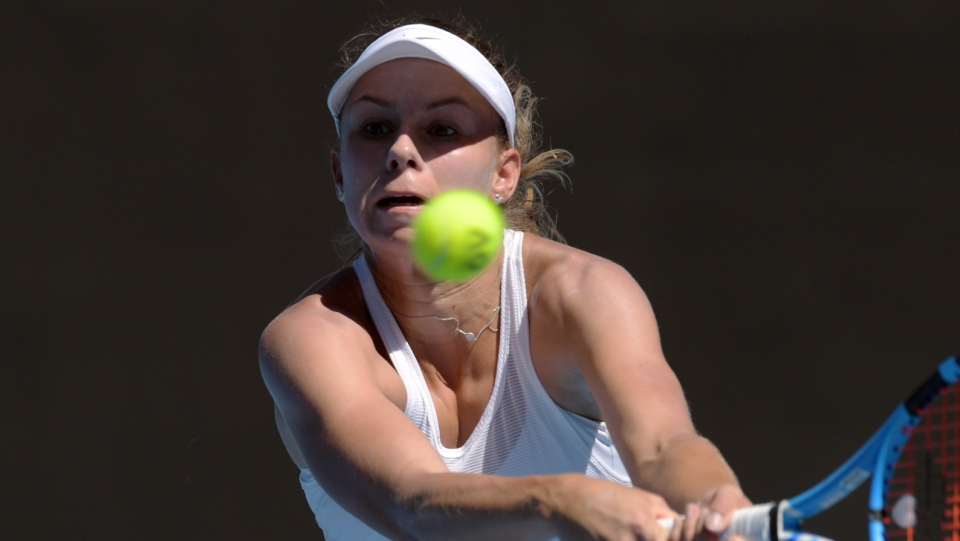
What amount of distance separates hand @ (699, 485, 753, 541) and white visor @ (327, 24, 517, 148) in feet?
3.37

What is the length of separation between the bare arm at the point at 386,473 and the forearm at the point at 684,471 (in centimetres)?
18

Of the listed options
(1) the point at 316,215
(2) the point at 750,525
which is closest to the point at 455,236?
(2) the point at 750,525

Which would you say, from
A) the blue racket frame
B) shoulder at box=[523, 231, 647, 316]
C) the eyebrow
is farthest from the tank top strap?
the blue racket frame

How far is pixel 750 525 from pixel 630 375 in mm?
528

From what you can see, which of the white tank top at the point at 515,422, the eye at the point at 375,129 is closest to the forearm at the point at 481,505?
the white tank top at the point at 515,422

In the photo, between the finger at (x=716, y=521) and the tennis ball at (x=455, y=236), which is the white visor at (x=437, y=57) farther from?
the finger at (x=716, y=521)

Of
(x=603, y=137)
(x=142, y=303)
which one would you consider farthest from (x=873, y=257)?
(x=142, y=303)

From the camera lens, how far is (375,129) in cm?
238

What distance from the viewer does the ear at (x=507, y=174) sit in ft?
8.36

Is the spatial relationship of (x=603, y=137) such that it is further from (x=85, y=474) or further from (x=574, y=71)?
(x=85, y=474)

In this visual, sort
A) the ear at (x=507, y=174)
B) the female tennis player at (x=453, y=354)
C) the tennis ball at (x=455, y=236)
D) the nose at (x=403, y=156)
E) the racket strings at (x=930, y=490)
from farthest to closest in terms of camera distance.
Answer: the ear at (x=507, y=174) → the nose at (x=403, y=156) → the tennis ball at (x=455, y=236) → the female tennis player at (x=453, y=354) → the racket strings at (x=930, y=490)

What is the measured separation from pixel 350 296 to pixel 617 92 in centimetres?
177

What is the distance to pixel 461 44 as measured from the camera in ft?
7.91

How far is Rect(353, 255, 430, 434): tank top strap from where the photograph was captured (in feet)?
7.98
